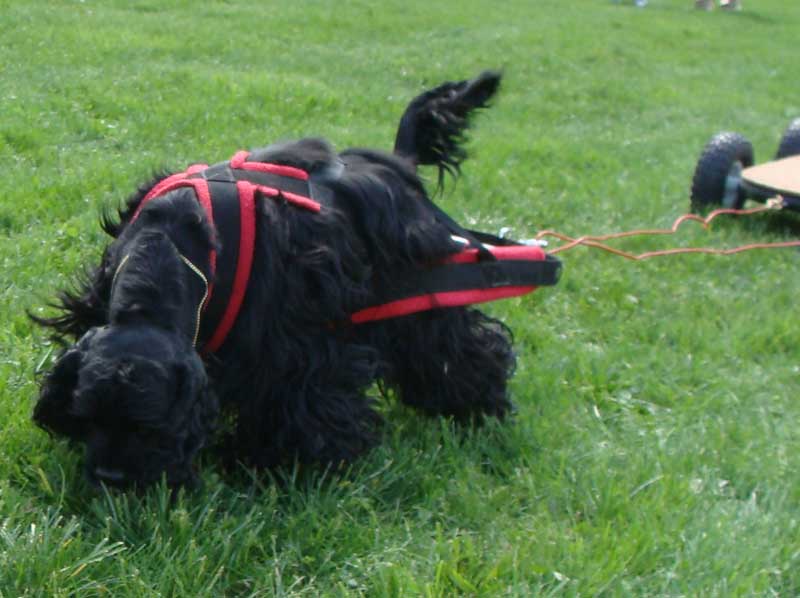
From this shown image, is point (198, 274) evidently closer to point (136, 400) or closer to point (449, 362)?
point (136, 400)

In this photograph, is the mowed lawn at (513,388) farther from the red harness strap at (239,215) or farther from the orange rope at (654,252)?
the red harness strap at (239,215)

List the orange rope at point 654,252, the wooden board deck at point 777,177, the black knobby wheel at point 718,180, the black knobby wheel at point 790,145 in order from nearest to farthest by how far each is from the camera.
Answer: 1. the orange rope at point 654,252
2. the wooden board deck at point 777,177
3. the black knobby wheel at point 718,180
4. the black knobby wheel at point 790,145

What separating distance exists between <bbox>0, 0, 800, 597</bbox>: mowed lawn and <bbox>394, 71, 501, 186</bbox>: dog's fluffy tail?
445 millimetres

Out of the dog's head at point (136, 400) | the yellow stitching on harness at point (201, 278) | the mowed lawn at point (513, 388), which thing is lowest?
the mowed lawn at point (513, 388)

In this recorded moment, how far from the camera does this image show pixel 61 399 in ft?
7.56

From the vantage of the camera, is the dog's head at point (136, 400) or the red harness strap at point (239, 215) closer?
the dog's head at point (136, 400)

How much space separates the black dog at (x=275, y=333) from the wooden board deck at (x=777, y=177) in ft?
9.16

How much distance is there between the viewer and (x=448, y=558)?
94.4 inches

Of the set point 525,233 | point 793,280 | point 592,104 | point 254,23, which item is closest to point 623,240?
point 525,233

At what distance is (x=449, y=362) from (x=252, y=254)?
0.78 meters

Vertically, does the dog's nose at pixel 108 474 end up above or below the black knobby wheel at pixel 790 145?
below

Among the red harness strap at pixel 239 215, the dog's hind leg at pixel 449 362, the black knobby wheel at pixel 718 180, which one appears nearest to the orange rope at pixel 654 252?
the black knobby wheel at pixel 718 180

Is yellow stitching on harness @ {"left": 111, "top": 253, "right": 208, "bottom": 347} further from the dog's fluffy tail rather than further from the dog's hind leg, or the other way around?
the dog's fluffy tail

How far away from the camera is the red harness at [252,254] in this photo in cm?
237
